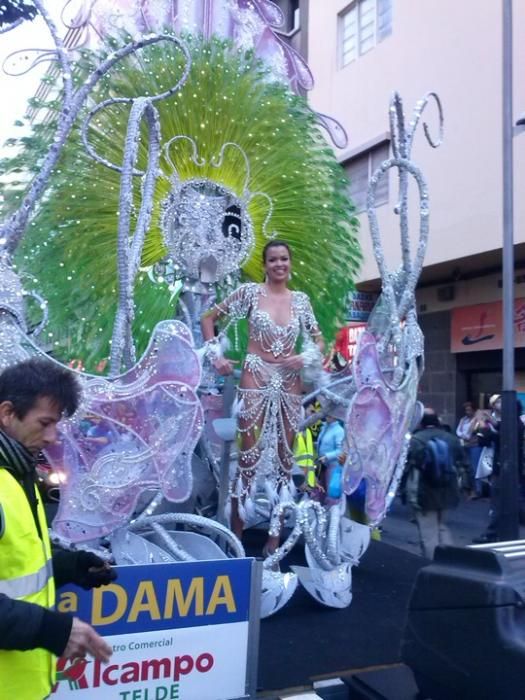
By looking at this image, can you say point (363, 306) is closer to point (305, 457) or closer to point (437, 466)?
point (437, 466)

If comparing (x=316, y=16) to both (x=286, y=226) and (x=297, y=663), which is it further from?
(x=297, y=663)

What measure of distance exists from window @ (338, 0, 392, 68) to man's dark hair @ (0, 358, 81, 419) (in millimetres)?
12000

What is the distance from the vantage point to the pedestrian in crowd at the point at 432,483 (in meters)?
5.50

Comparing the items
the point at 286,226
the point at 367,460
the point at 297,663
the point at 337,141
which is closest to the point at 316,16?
the point at 337,141

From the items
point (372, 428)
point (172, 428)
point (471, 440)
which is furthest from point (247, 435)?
point (471, 440)

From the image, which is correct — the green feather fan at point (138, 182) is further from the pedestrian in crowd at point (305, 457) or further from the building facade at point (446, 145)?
the building facade at point (446, 145)

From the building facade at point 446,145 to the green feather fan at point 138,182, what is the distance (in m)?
6.05

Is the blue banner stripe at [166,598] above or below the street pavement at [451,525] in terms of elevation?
above

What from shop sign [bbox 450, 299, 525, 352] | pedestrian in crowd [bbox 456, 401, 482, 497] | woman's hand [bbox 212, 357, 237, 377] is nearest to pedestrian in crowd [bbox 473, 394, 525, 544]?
pedestrian in crowd [bbox 456, 401, 482, 497]

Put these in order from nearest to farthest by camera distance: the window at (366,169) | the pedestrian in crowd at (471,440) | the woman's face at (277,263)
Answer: the woman's face at (277,263) → the pedestrian in crowd at (471,440) → the window at (366,169)

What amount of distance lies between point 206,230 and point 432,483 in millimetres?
2737

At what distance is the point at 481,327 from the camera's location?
12.1m

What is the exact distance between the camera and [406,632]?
2.50 metres

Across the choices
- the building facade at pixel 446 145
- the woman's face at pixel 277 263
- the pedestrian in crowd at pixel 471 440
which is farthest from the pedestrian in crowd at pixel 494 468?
the woman's face at pixel 277 263
